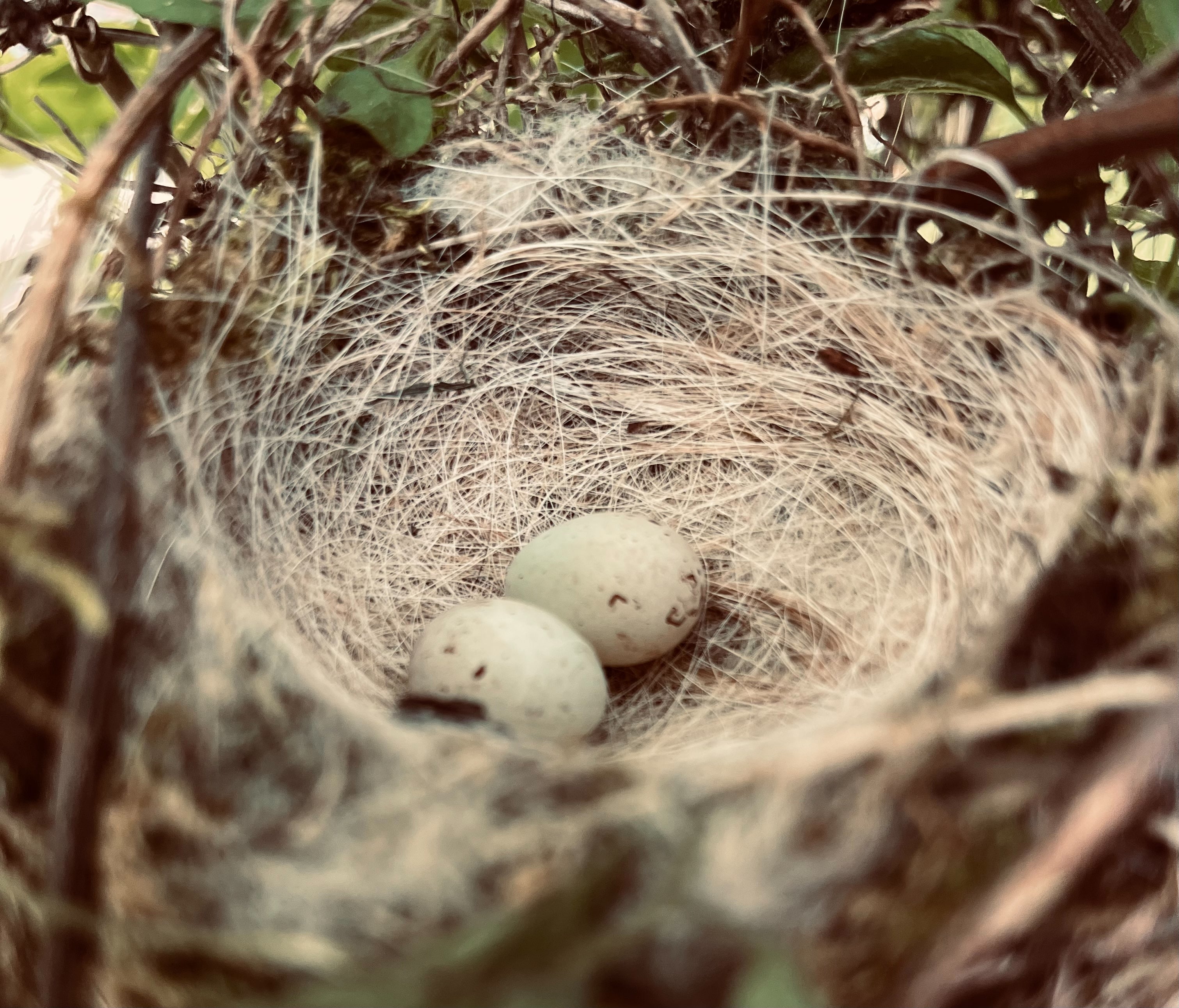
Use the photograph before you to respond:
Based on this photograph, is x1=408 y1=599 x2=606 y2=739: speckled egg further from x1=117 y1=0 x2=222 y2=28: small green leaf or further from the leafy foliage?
the leafy foliage

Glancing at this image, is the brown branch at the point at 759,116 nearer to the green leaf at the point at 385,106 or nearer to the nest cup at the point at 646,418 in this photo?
the nest cup at the point at 646,418

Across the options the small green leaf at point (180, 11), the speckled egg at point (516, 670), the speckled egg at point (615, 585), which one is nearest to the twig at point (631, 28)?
the small green leaf at point (180, 11)

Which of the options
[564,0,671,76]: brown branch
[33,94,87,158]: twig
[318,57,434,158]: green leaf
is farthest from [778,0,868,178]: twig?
[33,94,87,158]: twig

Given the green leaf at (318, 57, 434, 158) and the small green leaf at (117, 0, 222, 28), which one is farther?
the green leaf at (318, 57, 434, 158)

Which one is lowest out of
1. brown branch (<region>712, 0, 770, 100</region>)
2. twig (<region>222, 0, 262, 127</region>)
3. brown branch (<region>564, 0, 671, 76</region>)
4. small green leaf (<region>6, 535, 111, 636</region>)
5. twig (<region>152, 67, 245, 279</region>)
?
small green leaf (<region>6, 535, 111, 636</region>)

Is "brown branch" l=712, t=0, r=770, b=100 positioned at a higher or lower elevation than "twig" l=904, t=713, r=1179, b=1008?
higher

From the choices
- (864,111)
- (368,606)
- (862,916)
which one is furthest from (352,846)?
(864,111)

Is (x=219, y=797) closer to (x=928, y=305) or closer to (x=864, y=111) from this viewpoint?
(x=928, y=305)

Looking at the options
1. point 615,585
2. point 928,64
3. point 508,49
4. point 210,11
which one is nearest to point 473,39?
point 508,49

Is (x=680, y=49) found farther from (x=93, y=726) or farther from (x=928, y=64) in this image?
(x=93, y=726)
